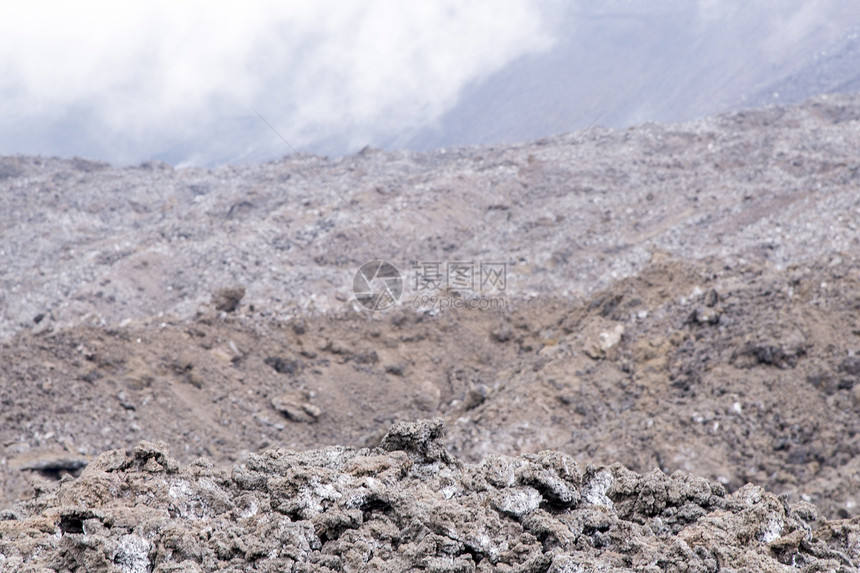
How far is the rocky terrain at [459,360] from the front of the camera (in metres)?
4.02

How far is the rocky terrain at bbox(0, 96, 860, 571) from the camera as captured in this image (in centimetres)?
402

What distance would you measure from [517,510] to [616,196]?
19.8 m

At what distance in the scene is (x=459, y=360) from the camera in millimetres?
13633

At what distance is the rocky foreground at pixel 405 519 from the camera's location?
365 centimetres

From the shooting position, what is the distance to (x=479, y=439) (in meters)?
9.77

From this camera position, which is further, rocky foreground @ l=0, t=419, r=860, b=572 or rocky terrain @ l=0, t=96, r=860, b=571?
rocky terrain @ l=0, t=96, r=860, b=571

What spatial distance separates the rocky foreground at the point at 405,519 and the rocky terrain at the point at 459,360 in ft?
0.07

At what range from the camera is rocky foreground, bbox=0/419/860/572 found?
144 inches

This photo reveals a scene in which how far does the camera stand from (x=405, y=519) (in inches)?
162

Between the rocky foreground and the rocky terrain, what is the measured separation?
0.07 feet

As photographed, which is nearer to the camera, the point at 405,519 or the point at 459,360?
the point at 405,519

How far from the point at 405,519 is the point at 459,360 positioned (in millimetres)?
9540

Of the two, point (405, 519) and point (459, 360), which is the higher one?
point (459, 360)

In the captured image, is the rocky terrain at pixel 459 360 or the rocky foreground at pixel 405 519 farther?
the rocky terrain at pixel 459 360
